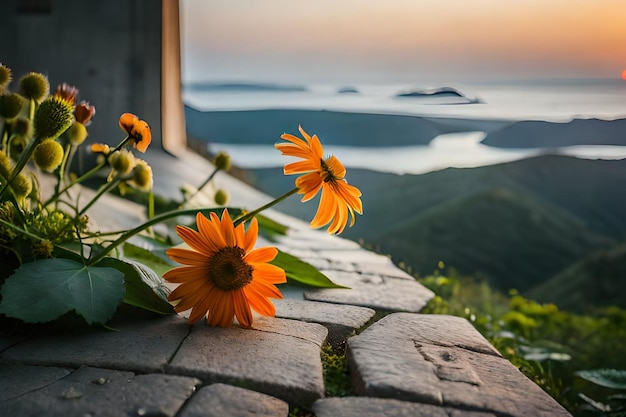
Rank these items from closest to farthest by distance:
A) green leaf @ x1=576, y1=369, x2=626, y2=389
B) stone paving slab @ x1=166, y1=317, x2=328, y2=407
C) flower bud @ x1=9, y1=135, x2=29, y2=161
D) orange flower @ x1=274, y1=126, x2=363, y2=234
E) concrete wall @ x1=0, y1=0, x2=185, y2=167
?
stone paving slab @ x1=166, y1=317, x2=328, y2=407 → orange flower @ x1=274, y1=126, x2=363, y2=234 → flower bud @ x1=9, y1=135, x2=29, y2=161 → green leaf @ x1=576, y1=369, x2=626, y2=389 → concrete wall @ x1=0, y1=0, x2=185, y2=167

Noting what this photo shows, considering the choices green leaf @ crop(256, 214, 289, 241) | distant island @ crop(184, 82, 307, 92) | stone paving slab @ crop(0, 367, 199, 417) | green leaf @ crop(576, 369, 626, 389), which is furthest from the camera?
distant island @ crop(184, 82, 307, 92)

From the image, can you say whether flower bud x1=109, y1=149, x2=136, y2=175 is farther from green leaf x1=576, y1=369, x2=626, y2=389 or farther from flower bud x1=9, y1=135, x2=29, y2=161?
green leaf x1=576, y1=369, x2=626, y2=389

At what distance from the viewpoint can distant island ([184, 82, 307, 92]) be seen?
394 centimetres

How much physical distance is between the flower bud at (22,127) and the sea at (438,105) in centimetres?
150

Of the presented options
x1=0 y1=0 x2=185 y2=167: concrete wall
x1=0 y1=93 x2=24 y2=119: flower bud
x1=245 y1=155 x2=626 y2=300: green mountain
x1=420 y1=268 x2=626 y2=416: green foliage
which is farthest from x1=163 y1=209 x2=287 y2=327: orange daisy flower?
x1=245 y1=155 x2=626 y2=300: green mountain

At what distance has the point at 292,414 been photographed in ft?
3.26

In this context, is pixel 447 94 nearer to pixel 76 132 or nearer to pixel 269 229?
pixel 269 229

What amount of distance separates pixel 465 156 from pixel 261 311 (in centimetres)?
290

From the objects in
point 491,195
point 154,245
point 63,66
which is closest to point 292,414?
point 154,245

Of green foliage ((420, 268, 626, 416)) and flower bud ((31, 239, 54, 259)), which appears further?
green foliage ((420, 268, 626, 416))

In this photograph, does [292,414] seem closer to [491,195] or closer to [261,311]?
[261,311]

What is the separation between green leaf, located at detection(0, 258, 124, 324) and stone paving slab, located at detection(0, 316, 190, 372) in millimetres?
66

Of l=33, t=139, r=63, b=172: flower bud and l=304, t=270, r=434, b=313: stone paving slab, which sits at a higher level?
l=33, t=139, r=63, b=172: flower bud

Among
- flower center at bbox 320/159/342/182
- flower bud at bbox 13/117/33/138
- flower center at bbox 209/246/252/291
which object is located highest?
flower bud at bbox 13/117/33/138
